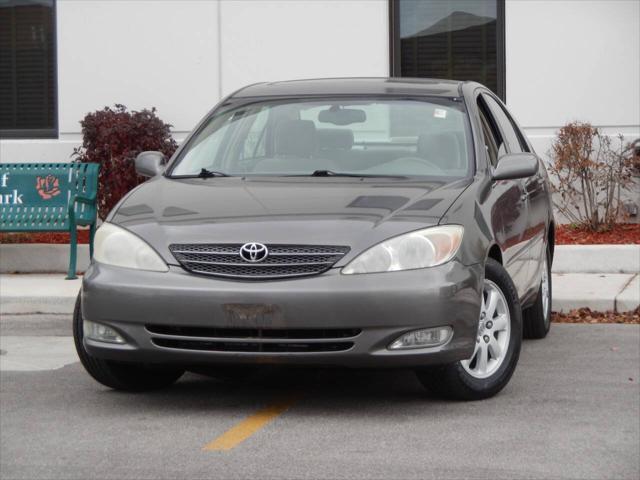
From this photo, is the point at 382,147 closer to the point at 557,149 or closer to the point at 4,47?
the point at 557,149

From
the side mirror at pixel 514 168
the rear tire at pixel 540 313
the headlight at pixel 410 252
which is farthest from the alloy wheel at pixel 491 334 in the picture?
the rear tire at pixel 540 313

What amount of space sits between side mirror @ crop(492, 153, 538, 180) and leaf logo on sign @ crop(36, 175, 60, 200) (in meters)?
6.30

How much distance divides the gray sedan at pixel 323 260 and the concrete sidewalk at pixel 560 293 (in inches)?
111

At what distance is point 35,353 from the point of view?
882 cm

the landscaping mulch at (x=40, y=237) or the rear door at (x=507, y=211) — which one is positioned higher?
the rear door at (x=507, y=211)

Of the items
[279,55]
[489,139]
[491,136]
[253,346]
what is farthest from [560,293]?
[279,55]

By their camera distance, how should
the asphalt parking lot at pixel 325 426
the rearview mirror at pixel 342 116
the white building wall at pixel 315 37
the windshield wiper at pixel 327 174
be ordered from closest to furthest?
the asphalt parking lot at pixel 325 426, the windshield wiper at pixel 327 174, the rearview mirror at pixel 342 116, the white building wall at pixel 315 37

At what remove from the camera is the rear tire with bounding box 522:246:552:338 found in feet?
29.6

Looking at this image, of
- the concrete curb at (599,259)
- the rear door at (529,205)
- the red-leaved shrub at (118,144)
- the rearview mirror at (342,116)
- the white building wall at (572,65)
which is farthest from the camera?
the white building wall at (572,65)

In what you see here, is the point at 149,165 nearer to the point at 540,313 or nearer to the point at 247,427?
the point at 247,427

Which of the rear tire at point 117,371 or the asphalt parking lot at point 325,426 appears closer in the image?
the asphalt parking lot at point 325,426

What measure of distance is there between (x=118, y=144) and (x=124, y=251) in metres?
7.43

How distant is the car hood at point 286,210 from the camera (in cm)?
640

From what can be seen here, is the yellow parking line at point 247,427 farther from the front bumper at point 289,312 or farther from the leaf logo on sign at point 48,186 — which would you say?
the leaf logo on sign at point 48,186
